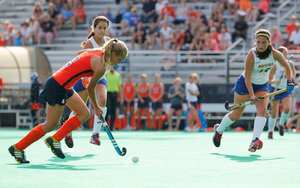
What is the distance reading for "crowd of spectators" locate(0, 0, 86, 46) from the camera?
17.5 m

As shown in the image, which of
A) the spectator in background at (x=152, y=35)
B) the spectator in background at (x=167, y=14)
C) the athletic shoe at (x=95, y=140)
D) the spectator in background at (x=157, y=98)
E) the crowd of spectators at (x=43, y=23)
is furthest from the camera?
the crowd of spectators at (x=43, y=23)

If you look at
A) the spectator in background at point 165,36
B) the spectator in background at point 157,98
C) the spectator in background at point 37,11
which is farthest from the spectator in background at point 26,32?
the spectator in background at point 157,98

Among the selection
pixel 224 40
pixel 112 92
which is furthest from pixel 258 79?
pixel 224 40

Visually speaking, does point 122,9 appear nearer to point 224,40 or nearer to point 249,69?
point 224,40

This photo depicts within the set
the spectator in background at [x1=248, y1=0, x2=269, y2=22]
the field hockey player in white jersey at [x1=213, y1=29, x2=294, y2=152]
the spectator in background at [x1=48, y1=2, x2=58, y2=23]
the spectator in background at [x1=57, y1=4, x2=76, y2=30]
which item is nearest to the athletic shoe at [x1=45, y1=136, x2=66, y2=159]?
the field hockey player in white jersey at [x1=213, y1=29, x2=294, y2=152]

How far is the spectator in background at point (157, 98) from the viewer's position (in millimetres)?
14250

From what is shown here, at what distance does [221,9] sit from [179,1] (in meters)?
2.44

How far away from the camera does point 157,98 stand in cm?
1434

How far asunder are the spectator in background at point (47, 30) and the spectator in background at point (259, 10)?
7552mm

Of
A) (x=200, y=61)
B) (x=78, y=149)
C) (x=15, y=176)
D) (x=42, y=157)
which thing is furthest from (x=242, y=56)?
(x=15, y=176)

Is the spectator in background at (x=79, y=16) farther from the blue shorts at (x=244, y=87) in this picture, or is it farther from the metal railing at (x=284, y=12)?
the blue shorts at (x=244, y=87)

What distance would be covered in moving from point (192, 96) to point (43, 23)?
24.3 ft

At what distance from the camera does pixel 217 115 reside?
47.2 ft

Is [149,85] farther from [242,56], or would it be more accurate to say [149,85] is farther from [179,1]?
[179,1]
